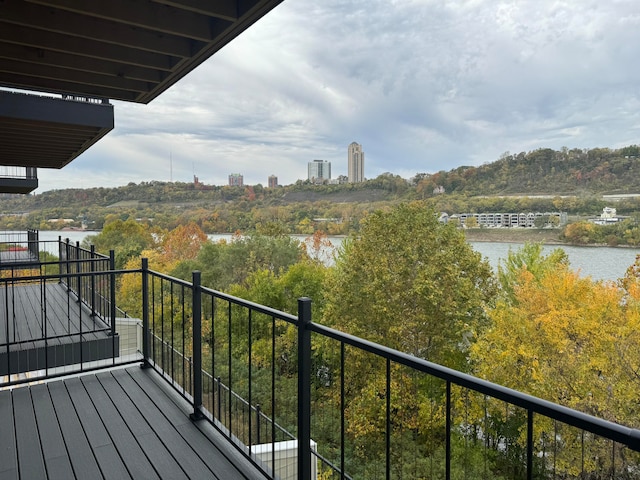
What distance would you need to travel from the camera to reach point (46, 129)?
4.64 m

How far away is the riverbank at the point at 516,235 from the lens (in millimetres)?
27334

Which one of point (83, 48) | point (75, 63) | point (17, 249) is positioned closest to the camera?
point (83, 48)

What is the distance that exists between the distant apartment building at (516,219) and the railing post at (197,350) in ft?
89.2

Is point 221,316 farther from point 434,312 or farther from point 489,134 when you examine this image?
point 489,134

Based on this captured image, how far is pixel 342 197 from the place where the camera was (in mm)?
36625

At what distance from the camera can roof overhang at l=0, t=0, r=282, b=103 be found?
7.15 feet

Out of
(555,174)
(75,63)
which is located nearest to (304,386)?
(75,63)

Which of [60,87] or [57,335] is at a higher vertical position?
[60,87]

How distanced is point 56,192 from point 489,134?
49.8 meters

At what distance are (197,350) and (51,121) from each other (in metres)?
3.20

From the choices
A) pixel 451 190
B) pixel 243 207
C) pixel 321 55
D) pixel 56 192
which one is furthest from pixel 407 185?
pixel 321 55

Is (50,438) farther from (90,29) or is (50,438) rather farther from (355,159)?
(355,159)

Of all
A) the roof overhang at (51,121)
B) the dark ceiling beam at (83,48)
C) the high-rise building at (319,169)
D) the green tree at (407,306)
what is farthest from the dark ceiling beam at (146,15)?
the high-rise building at (319,169)

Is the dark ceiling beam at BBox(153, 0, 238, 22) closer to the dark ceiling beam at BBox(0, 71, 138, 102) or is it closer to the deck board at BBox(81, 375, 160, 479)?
the dark ceiling beam at BBox(0, 71, 138, 102)
